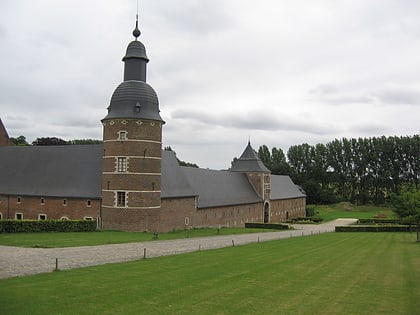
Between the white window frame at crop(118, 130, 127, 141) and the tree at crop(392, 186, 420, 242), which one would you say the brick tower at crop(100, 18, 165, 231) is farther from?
the tree at crop(392, 186, 420, 242)

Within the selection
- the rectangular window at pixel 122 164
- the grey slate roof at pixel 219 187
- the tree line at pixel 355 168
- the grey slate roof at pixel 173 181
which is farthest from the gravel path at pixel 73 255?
the tree line at pixel 355 168

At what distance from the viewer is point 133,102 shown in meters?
33.7

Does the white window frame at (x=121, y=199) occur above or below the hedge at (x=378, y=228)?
above

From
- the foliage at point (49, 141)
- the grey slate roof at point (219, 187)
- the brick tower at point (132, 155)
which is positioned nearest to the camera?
the brick tower at point (132, 155)

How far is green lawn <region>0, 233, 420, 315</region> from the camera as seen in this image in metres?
10.2

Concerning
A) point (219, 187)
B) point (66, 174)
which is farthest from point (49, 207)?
point (219, 187)

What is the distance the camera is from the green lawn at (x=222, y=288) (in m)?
10.2

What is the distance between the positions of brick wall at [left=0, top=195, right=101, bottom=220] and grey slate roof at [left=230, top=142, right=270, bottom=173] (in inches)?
1107

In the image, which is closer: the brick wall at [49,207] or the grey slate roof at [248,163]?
the brick wall at [49,207]

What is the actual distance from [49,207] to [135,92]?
457 inches

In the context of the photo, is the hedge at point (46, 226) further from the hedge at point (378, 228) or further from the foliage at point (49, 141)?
the foliage at point (49, 141)

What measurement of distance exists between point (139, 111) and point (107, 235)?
9.53 meters

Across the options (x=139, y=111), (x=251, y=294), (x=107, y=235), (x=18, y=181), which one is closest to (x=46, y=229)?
(x=107, y=235)

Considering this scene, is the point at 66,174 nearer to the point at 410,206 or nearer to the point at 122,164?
the point at 122,164
